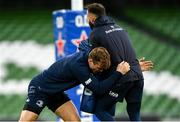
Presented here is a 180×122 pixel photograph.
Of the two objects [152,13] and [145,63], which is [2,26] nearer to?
[152,13]

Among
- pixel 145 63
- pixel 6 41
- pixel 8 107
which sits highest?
pixel 145 63

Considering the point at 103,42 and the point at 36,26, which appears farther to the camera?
the point at 36,26

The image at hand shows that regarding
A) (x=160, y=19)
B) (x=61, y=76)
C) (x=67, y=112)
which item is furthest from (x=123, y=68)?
(x=160, y=19)

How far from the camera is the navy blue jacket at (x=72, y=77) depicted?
850cm

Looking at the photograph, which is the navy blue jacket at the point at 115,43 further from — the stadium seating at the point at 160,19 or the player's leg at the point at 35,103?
the stadium seating at the point at 160,19

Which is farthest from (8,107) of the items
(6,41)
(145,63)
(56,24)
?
(145,63)

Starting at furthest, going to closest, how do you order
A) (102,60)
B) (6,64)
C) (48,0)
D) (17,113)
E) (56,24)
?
1. (48,0)
2. (6,64)
3. (17,113)
4. (56,24)
5. (102,60)

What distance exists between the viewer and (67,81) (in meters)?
8.69

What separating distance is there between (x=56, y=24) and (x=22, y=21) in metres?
5.27

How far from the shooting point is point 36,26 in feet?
51.3

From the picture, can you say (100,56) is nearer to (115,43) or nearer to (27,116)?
(115,43)

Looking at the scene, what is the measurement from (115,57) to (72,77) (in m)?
0.57

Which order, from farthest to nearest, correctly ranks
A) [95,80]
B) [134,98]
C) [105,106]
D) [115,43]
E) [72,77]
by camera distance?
[134,98]
[105,106]
[115,43]
[72,77]
[95,80]

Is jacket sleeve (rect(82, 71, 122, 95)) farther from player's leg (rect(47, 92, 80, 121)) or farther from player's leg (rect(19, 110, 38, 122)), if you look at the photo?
player's leg (rect(19, 110, 38, 122))
